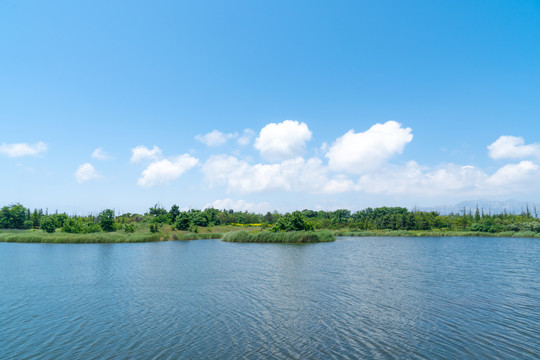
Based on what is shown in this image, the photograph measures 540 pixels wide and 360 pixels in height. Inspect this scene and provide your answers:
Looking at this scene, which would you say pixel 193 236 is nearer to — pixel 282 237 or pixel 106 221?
pixel 106 221

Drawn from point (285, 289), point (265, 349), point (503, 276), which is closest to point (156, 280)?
point (285, 289)

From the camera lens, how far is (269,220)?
455 ft

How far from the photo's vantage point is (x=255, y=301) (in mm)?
16703

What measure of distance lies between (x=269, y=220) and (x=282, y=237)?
81527 millimetres

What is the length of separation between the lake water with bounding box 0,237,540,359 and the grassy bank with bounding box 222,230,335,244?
104 ft

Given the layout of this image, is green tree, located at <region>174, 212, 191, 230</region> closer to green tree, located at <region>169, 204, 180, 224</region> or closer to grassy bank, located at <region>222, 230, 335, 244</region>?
green tree, located at <region>169, 204, 180, 224</region>

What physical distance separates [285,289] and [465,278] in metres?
14.4

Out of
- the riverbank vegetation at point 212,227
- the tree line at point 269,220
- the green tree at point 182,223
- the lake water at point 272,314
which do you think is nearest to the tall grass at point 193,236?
the riverbank vegetation at point 212,227

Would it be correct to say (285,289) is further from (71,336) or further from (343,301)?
(71,336)

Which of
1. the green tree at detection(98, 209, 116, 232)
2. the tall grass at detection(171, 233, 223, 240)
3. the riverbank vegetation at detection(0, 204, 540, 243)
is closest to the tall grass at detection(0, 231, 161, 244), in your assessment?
the riverbank vegetation at detection(0, 204, 540, 243)

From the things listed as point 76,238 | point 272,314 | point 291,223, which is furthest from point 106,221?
point 272,314

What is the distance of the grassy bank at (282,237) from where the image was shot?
57647 mm

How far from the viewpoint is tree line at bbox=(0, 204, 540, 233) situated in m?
73.0

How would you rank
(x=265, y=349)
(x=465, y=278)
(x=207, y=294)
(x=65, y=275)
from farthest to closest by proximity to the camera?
(x=65, y=275), (x=465, y=278), (x=207, y=294), (x=265, y=349)
